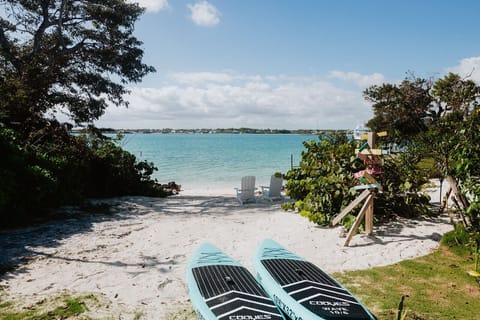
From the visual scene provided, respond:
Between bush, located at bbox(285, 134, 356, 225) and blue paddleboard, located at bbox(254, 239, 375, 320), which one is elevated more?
bush, located at bbox(285, 134, 356, 225)

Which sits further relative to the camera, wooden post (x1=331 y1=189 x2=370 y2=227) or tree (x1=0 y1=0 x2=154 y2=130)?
tree (x1=0 y1=0 x2=154 y2=130)

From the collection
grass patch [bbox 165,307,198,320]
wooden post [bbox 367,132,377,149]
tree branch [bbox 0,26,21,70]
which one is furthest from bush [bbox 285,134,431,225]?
tree branch [bbox 0,26,21,70]

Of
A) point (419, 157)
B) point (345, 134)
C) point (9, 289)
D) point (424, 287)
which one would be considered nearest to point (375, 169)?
point (419, 157)

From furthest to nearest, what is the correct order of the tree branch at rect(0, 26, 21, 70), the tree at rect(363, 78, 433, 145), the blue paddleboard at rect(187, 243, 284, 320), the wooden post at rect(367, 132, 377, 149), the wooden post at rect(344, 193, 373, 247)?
A: the tree at rect(363, 78, 433, 145)
the tree branch at rect(0, 26, 21, 70)
the wooden post at rect(367, 132, 377, 149)
the wooden post at rect(344, 193, 373, 247)
the blue paddleboard at rect(187, 243, 284, 320)

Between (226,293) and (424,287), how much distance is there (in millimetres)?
2884

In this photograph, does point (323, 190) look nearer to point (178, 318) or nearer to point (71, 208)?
point (178, 318)

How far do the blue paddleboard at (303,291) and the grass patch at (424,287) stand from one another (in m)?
0.68

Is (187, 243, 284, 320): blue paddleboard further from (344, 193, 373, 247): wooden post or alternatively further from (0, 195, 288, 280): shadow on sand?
(344, 193, 373, 247): wooden post

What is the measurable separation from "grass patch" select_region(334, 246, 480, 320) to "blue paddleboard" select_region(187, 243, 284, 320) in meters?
1.45

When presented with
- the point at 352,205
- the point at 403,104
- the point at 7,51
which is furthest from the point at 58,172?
the point at 403,104

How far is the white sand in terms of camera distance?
180 inches

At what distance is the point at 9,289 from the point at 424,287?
5711mm

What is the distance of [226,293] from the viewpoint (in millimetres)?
3506

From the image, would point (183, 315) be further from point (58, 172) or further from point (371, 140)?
point (58, 172)
